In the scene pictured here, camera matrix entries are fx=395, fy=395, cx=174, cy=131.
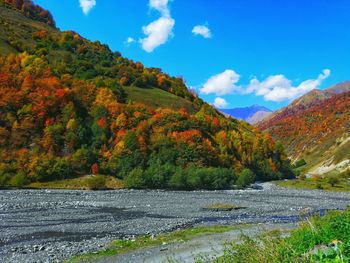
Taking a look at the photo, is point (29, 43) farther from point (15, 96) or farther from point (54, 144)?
point (54, 144)

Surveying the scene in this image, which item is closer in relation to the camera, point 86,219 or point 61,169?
point 86,219

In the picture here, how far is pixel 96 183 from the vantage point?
302 ft

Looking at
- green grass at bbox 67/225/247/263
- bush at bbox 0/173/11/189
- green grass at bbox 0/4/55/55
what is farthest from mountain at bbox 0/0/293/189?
green grass at bbox 67/225/247/263

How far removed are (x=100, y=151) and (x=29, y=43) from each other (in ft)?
299

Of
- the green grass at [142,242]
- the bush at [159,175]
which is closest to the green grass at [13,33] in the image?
the bush at [159,175]

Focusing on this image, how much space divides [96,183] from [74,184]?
17.2 feet

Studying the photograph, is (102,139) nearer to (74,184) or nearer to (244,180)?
(74,184)

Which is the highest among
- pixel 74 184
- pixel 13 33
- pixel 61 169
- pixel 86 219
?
pixel 13 33

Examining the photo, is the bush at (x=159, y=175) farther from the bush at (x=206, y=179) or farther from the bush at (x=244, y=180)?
the bush at (x=244, y=180)

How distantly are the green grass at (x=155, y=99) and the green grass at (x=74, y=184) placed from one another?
198 feet

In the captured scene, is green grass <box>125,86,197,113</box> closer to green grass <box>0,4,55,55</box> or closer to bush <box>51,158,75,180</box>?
green grass <box>0,4,55,55</box>

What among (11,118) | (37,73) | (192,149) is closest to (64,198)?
(11,118)

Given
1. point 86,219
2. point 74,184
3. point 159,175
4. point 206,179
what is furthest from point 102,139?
point 86,219

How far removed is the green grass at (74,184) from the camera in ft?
291
